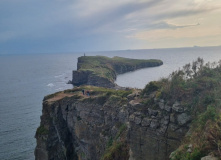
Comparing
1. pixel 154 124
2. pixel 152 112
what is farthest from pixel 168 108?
pixel 154 124

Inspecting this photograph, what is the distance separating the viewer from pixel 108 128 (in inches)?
1571

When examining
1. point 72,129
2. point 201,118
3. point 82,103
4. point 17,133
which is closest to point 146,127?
point 201,118

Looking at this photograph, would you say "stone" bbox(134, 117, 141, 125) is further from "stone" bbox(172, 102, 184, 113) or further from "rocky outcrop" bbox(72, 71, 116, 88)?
"rocky outcrop" bbox(72, 71, 116, 88)

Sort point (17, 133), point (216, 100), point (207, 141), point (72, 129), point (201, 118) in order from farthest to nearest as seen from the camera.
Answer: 1. point (17, 133)
2. point (72, 129)
3. point (216, 100)
4. point (201, 118)
5. point (207, 141)

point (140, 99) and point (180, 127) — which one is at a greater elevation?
point (140, 99)

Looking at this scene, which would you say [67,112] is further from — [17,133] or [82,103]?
[17,133]

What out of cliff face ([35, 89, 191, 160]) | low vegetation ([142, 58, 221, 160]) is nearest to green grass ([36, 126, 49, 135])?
cliff face ([35, 89, 191, 160])

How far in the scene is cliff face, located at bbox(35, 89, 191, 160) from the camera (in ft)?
73.6

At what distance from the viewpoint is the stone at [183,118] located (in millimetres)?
21500

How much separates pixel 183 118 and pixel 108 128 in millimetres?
20718

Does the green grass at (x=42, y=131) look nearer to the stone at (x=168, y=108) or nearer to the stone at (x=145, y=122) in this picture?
the stone at (x=145, y=122)

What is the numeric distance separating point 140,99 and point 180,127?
7.49 meters

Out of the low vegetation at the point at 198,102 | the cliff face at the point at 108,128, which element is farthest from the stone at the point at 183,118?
the low vegetation at the point at 198,102

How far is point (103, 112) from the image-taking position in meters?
41.8
